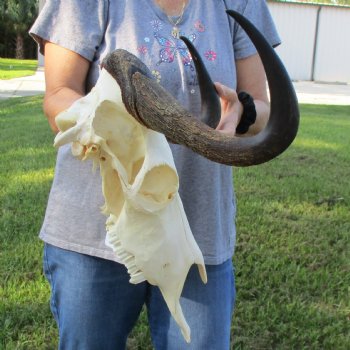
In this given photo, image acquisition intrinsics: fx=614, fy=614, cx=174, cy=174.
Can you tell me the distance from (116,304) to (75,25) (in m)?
0.77

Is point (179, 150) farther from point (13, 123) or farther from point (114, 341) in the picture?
point (13, 123)

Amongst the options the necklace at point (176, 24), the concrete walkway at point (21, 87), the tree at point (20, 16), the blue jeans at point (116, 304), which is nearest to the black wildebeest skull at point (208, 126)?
the necklace at point (176, 24)

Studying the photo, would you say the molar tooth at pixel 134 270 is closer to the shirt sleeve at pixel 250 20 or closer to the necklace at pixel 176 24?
the necklace at pixel 176 24

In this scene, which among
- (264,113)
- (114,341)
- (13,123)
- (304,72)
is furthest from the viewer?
(304,72)

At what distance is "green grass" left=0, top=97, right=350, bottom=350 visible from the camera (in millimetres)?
2912

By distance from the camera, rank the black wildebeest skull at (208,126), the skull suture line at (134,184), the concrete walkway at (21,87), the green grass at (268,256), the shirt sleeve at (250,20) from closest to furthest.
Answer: the black wildebeest skull at (208,126)
the skull suture line at (134,184)
the shirt sleeve at (250,20)
the green grass at (268,256)
the concrete walkway at (21,87)

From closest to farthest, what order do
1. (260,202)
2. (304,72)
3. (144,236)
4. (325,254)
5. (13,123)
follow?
1. (144,236)
2. (325,254)
3. (260,202)
4. (13,123)
5. (304,72)

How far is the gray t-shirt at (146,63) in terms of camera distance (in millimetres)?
1600

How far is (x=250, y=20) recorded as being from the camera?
1.73 metres

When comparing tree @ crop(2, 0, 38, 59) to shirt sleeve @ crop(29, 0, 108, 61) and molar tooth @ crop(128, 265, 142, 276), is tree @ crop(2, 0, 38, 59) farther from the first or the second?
molar tooth @ crop(128, 265, 142, 276)

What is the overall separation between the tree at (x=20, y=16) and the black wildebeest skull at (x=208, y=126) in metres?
37.0

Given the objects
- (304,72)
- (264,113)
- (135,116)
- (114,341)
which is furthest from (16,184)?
(304,72)

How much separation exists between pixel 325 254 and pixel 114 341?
7.47ft

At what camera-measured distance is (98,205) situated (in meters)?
1.62
